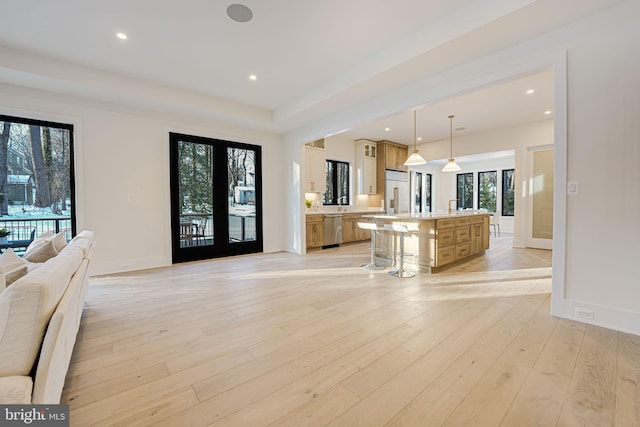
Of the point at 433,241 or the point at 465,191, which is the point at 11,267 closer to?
the point at 433,241

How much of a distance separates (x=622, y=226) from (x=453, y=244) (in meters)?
2.32

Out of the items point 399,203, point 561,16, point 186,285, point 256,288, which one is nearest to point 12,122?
point 186,285

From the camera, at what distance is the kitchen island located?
432 centimetres

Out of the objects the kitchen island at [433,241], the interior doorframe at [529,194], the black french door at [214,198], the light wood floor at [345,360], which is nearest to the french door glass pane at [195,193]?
the black french door at [214,198]

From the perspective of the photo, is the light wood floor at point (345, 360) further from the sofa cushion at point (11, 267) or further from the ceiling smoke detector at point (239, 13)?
the ceiling smoke detector at point (239, 13)

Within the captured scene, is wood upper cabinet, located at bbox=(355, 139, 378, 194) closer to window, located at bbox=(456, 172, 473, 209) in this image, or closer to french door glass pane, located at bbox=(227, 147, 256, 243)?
french door glass pane, located at bbox=(227, 147, 256, 243)

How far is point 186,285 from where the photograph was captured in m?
3.79

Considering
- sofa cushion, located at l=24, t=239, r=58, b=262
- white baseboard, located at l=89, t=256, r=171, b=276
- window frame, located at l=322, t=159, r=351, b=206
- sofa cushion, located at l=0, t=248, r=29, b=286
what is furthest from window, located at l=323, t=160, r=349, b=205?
sofa cushion, located at l=0, t=248, r=29, b=286

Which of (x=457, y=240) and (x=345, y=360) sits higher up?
(x=457, y=240)

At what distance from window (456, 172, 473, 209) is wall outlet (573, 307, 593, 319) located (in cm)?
886

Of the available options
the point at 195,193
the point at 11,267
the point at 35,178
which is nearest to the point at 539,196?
the point at 195,193

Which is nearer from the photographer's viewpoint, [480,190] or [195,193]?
[195,193]

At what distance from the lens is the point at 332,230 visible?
684 centimetres

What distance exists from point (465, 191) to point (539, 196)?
4641mm
